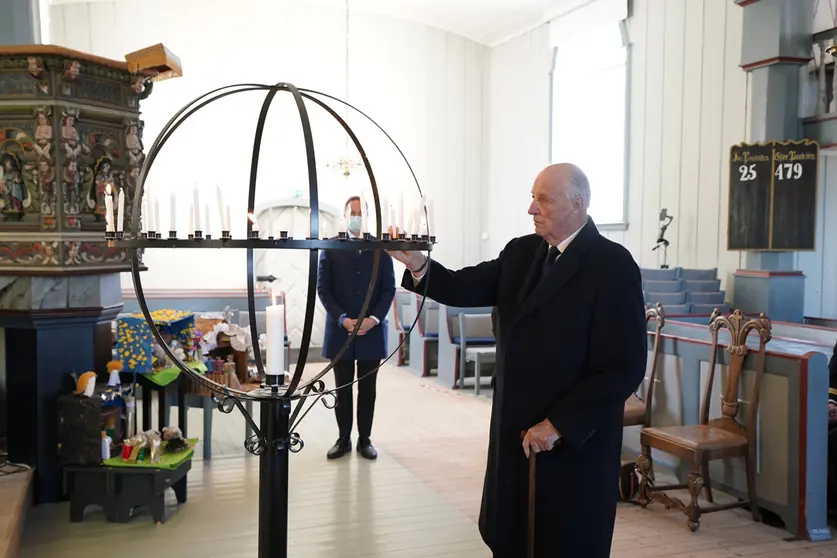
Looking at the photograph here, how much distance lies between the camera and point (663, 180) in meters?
9.00

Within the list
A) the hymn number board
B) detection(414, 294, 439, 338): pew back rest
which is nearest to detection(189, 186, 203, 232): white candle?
detection(414, 294, 439, 338): pew back rest

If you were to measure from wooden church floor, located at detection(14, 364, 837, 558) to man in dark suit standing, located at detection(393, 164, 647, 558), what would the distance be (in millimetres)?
1279

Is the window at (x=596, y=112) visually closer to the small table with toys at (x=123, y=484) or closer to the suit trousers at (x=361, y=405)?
the suit trousers at (x=361, y=405)

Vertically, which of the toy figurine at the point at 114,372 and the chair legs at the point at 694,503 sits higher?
the toy figurine at the point at 114,372

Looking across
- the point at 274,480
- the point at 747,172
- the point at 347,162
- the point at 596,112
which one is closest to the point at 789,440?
the point at 274,480

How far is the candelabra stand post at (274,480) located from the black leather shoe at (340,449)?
3.28 metres

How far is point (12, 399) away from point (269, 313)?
114 inches

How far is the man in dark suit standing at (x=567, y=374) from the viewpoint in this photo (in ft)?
6.69

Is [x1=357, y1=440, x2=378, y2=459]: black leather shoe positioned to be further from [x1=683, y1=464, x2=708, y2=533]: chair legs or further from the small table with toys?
[x1=683, y1=464, x2=708, y2=533]: chair legs

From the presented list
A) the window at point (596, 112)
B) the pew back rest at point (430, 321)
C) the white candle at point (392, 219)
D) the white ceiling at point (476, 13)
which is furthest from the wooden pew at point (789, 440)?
the white ceiling at point (476, 13)

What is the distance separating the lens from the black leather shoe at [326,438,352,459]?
15.4ft

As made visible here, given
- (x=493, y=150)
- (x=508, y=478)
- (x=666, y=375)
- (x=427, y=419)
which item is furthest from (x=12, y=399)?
(x=493, y=150)

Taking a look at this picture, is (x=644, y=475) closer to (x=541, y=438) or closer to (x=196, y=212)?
(x=541, y=438)

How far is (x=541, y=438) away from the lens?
2.01 metres
